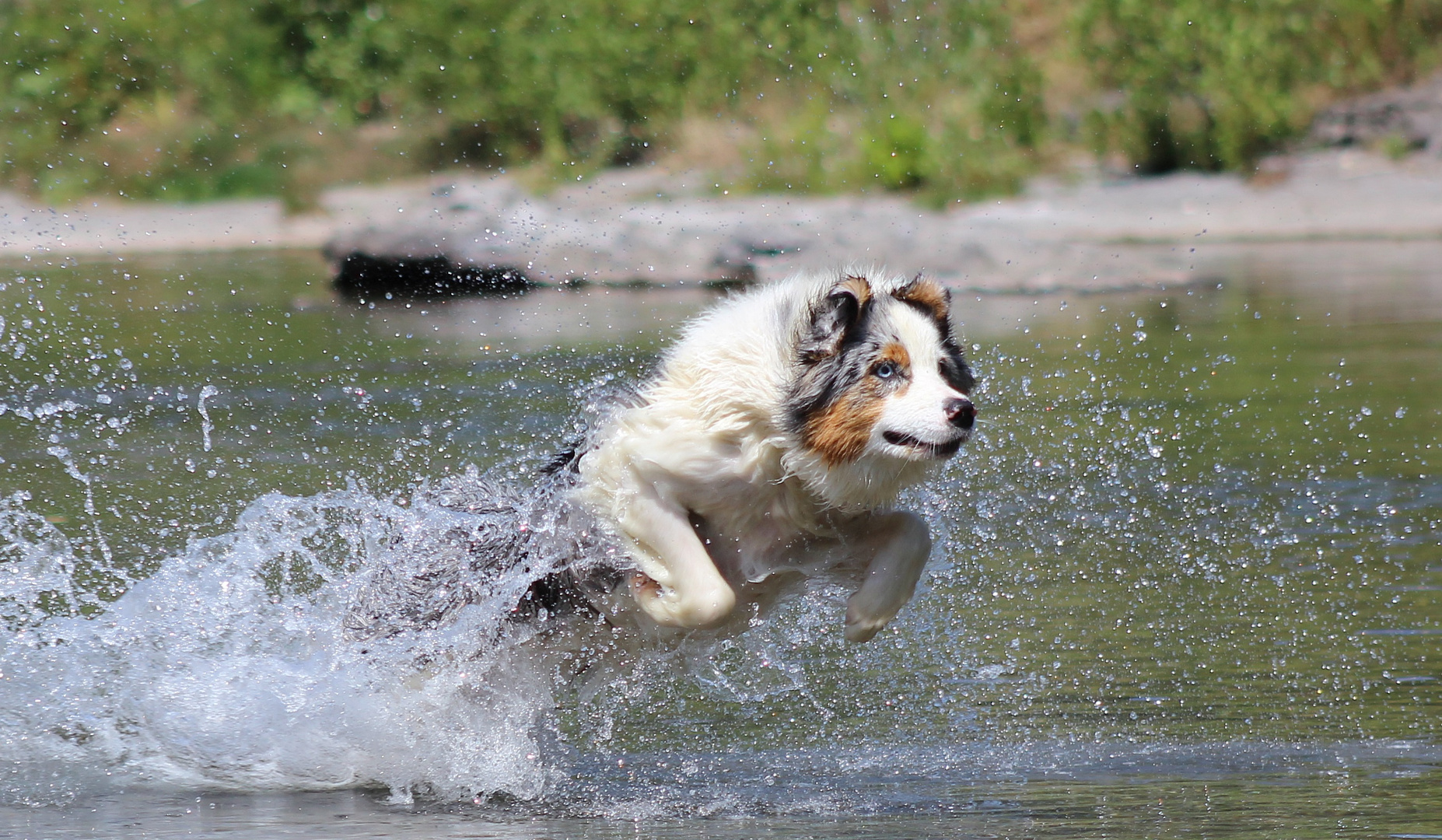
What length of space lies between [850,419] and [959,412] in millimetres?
322

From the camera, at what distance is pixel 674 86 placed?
1001 inches

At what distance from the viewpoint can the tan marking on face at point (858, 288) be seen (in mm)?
4602

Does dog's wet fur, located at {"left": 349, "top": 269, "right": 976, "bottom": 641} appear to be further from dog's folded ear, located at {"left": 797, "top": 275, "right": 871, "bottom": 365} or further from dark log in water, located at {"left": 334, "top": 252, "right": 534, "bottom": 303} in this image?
dark log in water, located at {"left": 334, "top": 252, "right": 534, "bottom": 303}

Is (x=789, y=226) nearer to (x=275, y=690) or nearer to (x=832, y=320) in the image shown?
(x=275, y=690)

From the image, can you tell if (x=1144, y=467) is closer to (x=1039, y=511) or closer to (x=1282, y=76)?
(x=1039, y=511)

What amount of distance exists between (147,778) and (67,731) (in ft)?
1.37

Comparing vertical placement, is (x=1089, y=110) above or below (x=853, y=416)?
above

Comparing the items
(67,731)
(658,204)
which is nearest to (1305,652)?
(67,731)

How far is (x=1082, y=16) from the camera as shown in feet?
78.1

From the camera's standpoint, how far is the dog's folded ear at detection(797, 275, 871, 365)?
458 cm

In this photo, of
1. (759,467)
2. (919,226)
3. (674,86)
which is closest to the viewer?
(759,467)

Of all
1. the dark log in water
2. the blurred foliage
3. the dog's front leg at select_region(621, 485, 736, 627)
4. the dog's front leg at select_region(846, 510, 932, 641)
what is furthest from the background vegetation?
the dog's front leg at select_region(621, 485, 736, 627)

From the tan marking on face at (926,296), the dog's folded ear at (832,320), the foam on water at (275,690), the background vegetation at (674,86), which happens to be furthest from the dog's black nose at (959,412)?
the background vegetation at (674,86)

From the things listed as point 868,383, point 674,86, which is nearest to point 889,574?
point 868,383
